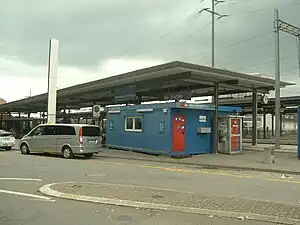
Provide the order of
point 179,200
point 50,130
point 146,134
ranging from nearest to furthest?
point 179,200
point 50,130
point 146,134

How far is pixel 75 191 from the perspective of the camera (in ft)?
32.2

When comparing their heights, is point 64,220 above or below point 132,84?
below

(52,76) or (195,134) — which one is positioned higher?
(52,76)

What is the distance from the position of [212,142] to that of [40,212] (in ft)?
57.3

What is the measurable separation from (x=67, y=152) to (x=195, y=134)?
292 inches

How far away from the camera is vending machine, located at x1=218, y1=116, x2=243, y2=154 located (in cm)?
2342

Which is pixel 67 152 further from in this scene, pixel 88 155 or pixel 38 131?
pixel 38 131

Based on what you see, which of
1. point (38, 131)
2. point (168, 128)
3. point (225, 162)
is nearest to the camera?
point (225, 162)

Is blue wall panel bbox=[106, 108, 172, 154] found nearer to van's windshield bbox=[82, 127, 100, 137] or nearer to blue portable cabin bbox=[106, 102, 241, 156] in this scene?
blue portable cabin bbox=[106, 102, 241, 156]

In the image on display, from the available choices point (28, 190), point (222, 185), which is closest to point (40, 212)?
point (28, 190)

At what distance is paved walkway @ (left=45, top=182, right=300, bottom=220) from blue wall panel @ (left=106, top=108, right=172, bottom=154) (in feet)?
37.2

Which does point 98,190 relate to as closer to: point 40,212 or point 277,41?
point 40,212

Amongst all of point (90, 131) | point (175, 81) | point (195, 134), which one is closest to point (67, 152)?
point (90, 131)

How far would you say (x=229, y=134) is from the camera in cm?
2342
